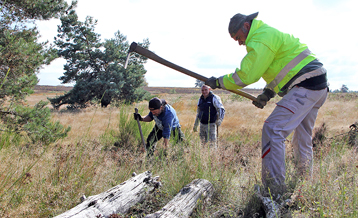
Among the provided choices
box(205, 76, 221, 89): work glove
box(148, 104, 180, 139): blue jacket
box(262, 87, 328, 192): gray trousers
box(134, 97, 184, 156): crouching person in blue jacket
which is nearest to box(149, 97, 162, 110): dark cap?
box(134, 97, 184, 156): crouching person in blue jacket

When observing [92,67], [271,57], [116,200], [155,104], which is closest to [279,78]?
[271,57]

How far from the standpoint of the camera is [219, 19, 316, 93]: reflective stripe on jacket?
2.46m

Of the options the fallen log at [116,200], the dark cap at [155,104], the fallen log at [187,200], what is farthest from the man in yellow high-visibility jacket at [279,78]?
the dark cap at [155,104]

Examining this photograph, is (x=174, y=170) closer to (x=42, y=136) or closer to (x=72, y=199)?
(x=72, y=199)

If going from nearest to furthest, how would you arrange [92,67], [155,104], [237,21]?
[237,21] < [155,104] < [92,67]

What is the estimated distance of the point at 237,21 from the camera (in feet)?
8.96

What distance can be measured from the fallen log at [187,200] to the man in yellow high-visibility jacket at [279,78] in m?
0.60

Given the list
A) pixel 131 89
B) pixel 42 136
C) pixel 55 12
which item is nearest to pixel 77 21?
pixel 131 89

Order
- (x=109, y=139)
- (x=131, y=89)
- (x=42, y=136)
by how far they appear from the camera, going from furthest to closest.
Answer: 1. (x=131, y=89)
2. (x=109, y=139)
3. (x=42, y=136)

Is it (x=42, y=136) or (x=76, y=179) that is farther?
(x=42, y=136)

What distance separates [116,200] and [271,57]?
2.13 m

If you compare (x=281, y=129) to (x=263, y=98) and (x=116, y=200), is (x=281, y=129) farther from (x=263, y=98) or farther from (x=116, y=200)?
(x=116, y=200)

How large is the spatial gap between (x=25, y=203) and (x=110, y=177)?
103cm

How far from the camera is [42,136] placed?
5863 millimetres
